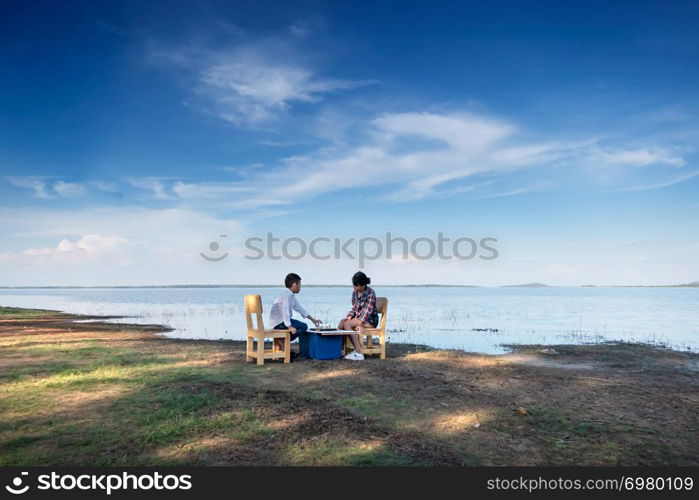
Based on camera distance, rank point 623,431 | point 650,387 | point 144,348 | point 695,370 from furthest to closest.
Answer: point 144,348 → point 695,370 → point 650,387 → point 623,431

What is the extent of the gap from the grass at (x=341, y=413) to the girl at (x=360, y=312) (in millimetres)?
572

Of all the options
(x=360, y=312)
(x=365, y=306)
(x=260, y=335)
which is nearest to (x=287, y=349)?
(x=260, y=335)

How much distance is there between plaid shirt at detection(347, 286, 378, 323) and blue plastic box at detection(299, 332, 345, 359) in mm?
710

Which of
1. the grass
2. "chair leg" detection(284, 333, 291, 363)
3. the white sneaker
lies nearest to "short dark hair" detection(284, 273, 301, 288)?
"chair leg" detection(284, 333, 291, 363)

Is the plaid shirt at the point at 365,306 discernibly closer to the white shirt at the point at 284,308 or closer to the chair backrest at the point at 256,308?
the white shirt at the point at 284,308

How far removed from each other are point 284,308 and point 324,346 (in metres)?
1.24

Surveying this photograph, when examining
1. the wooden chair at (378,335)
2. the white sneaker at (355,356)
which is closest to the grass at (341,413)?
the white sneaker at (355,356)

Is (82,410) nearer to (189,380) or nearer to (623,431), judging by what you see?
(189,380)

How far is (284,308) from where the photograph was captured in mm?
10141

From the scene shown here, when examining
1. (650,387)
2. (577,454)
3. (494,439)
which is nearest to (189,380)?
(494,439)

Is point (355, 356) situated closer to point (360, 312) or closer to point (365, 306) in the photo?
point (360, 312)

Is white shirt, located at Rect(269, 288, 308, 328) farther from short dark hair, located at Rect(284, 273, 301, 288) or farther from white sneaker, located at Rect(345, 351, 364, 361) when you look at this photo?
white sneaker, located at Rect(345, 351, 364, 361)

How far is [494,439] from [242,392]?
381cm

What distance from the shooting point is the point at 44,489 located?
13.9 ft
